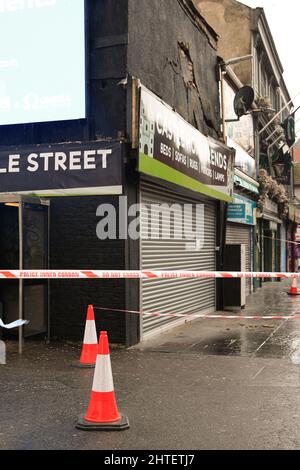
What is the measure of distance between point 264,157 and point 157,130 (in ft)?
49.8

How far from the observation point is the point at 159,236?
36.5 feet

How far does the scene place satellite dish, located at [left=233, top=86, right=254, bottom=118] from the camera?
1720 centimetres

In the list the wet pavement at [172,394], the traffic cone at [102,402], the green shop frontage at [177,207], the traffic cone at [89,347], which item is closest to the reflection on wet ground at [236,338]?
the wet pavement at [172,394]

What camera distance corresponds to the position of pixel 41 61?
32.6 ft

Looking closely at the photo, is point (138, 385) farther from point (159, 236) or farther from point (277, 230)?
point (277, 230)

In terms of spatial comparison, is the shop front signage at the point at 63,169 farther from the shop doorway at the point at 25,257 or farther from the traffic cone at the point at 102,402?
the traffic cone at the point at 102,402

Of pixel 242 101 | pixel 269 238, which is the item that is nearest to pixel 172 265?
pixel 242 101

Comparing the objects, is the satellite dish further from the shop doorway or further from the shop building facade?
the shop doorway

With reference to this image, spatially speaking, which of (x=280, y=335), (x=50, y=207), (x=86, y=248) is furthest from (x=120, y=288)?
(x=280, y=335)

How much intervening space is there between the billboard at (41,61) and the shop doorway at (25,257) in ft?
5.35

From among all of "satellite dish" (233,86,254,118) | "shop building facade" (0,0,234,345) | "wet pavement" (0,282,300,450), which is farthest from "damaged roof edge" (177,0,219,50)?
"wet pavement" (0,282,300,450)

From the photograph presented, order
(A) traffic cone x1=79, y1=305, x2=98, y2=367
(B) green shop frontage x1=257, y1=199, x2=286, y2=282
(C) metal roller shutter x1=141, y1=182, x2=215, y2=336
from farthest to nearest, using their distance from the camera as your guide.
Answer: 1. (B) green shop frontage x1=257, y1=199, x2=286, y2=282
2. (C) metal roller shutter x1=141, y1=182, x2=215, y2=336
3. (A) traffic cone x1=79, y1=305, x2=98, y2=367

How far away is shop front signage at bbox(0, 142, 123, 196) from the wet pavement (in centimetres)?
254

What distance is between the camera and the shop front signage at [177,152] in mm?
9438
